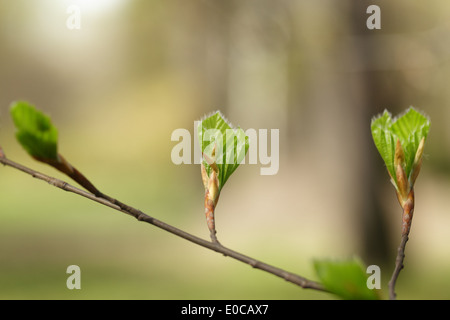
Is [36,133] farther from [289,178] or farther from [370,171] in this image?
[289,178]

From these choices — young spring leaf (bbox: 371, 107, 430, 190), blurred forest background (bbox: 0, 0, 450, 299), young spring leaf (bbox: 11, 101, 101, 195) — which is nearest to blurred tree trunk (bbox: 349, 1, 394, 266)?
blurred forest background (bbox: 0, 0, 450, 299)

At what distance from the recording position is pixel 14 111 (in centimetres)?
31

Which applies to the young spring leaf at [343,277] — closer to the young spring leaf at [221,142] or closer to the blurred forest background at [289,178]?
the young spring leaf at [221,142]

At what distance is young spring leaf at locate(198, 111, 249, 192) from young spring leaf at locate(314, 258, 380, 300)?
0.14m

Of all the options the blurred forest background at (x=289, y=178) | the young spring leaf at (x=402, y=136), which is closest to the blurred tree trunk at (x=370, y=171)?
the blurred forest background at (x=289, y=178)

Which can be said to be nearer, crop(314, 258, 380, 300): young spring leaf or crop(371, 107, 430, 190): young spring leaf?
crop(314, 258, 380, 300): young spring leaf

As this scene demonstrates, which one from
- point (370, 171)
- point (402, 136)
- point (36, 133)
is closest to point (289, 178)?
point (370, 171)

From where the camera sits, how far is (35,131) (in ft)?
1.07

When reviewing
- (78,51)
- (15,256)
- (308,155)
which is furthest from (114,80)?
(308,155)

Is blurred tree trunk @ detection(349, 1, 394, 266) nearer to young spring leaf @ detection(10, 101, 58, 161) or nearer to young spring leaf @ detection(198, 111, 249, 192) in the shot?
young spring leaf @ detection(198, 111, 249, 192)

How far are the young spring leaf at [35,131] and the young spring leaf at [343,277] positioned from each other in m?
0.18

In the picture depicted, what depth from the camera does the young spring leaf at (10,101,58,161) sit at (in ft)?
1.04

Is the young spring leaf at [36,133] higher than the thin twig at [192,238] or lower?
higher

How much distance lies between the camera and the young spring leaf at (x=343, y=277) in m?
0.28
